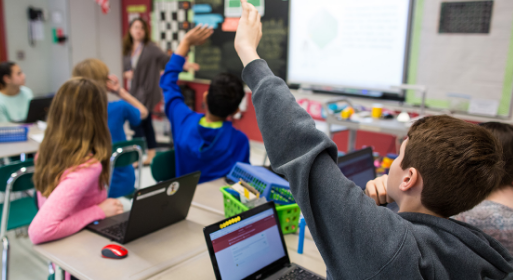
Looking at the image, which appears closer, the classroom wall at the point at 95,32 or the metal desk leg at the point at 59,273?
the metal desk leg at the point at 59,273

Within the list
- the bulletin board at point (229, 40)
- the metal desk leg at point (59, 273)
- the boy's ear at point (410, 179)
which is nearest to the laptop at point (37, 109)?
the bulletin board at point (229, 40)

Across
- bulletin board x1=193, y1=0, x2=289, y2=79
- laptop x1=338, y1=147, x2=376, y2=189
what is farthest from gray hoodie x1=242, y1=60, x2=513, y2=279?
bulletin board x1=193, y1=0, x2=289, y2=79

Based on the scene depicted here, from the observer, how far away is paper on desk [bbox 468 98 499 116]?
3078 mm

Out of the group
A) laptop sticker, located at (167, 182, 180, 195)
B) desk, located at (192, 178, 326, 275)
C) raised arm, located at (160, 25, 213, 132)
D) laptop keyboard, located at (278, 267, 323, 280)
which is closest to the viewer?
laptop keyboard, located at (278, 267, 323, 280)

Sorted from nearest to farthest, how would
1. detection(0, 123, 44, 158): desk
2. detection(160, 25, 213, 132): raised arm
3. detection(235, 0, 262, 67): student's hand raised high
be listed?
detection(235, 0, 262, 67): student's hand raised high
detection(160, 25, 213, 132): raised arm
detection(0, 123, 44, 158): desk

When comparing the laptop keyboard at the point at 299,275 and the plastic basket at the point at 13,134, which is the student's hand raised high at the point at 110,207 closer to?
the laptop keyboard at the point at 299,275

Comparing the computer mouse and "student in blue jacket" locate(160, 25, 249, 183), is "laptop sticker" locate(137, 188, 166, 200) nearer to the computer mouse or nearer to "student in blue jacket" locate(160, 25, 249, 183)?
the computer mouse

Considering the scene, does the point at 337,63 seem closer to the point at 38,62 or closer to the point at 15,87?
the point at 15,87

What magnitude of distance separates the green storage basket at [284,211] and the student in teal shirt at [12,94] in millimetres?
2707

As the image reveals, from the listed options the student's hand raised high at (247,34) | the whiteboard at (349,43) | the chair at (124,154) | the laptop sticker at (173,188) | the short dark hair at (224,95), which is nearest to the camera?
the student's hand raised high at (247,34)

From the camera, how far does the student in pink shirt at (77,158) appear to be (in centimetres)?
137

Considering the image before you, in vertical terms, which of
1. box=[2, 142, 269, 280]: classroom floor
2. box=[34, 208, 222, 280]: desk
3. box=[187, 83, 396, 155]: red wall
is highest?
box=[34, 208, 222, 280]: desk

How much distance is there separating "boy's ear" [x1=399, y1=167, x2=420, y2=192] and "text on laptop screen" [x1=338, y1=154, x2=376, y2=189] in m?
0.83

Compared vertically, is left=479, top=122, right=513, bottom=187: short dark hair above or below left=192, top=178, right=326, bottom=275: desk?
above
